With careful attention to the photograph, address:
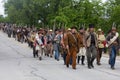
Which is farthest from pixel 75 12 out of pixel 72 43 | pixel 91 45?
pixel 72 43

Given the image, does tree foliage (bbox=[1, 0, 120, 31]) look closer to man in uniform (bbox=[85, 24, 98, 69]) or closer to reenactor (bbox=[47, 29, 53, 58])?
reenactor (bbox=[47, 29, 53, 58])

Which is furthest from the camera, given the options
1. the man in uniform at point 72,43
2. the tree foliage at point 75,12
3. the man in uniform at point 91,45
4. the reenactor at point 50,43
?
the tree foliage at point 75,12

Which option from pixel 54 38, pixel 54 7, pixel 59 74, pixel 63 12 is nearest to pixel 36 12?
pixel 54 7

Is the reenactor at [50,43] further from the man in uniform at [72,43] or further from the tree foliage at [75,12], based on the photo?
the tree foliage at [75,12]

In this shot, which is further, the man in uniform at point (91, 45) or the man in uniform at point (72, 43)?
the man in uniform at point (91, 45)

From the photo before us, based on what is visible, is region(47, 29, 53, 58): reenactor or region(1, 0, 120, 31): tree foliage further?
region(1, 0, 120, 31): tree foliage

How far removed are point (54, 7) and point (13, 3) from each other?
76.8 ft

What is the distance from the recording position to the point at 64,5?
58844 mm

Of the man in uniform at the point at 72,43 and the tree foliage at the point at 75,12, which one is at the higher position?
the man in uniform at the point at 72,43

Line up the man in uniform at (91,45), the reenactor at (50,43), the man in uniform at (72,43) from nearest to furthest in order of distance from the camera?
the man in uniform at (72,43), the man in uniform at (91,45), the reenactor at (50,43)

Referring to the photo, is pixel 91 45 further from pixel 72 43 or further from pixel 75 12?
pixel 75 12

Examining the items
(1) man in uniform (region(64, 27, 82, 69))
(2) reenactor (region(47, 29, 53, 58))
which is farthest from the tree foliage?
(1) man in uniform (region(64, 27, 82, 69))

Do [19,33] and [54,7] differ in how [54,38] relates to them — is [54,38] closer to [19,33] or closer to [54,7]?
[19,33]

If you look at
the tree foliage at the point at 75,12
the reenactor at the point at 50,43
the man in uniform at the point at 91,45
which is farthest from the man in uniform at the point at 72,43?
the tree foliage at the point at 75,12
